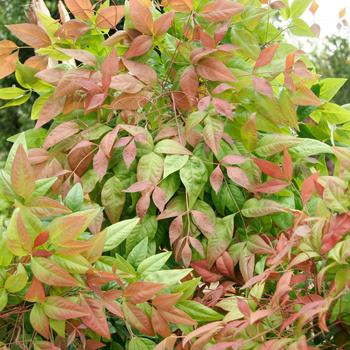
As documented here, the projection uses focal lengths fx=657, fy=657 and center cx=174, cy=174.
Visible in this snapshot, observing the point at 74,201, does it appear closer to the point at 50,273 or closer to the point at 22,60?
the point at 50,273

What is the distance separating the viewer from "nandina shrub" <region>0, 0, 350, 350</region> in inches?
42.9

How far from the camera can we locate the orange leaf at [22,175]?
1.13m

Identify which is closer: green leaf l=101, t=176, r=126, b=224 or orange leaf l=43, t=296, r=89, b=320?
orange leaf l=43, t=296, r=89, b=320

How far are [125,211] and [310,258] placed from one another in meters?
0.57

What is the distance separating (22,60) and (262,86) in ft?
24.3

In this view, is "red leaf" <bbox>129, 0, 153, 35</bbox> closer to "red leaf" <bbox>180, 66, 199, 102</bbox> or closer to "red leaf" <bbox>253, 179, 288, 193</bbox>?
"red leaf" <bbox>180, 66, 199, 102</bbox>

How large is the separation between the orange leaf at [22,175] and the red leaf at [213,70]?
18.8 inches

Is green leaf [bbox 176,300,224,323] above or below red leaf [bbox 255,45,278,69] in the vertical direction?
below

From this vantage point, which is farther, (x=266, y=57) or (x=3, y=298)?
(x=266, y=57)

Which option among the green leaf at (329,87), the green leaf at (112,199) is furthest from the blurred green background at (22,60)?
the green leaf at (112,199)

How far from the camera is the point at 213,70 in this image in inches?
56.1

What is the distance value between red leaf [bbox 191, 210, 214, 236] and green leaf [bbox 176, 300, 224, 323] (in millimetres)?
166

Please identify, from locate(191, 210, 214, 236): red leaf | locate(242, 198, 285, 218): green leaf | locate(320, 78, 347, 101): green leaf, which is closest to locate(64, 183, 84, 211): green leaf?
locate(191, 210, 214, 236): red leaf

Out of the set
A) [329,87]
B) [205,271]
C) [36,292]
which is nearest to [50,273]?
[36,292]
